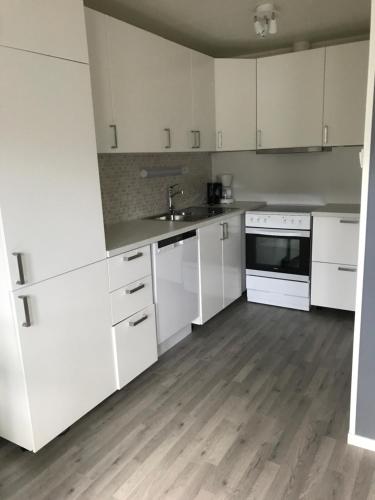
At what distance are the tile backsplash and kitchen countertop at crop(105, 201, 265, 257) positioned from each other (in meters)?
0.13

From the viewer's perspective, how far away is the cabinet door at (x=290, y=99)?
327 cm

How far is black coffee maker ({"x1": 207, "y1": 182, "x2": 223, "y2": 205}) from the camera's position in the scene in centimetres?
403

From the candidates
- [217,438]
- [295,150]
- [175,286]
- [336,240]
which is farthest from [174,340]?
[295,150]

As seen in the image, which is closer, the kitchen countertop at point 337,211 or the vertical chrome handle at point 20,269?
the vertical chrome handle at point 20,269

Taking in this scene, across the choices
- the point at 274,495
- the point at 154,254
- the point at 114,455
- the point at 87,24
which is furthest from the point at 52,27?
the point at 274,495

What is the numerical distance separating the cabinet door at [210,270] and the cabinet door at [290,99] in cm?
99

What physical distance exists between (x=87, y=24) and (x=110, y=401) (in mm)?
2125

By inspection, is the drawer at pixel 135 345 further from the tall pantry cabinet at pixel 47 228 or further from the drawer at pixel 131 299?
the tall pantry cabinet at pixel 47 228

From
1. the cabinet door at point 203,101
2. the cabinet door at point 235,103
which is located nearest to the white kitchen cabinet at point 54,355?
the cabinet door at point 203,101

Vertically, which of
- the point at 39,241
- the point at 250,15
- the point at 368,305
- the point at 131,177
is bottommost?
the point at 368,305

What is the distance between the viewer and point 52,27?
173 centimetres

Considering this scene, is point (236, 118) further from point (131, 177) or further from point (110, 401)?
point (110, 401)

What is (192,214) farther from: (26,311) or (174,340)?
(26,311)

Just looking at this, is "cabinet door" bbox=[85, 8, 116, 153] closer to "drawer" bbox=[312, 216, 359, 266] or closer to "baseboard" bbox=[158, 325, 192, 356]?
"baseboard" bbox=[158, 325, 192, 356]
